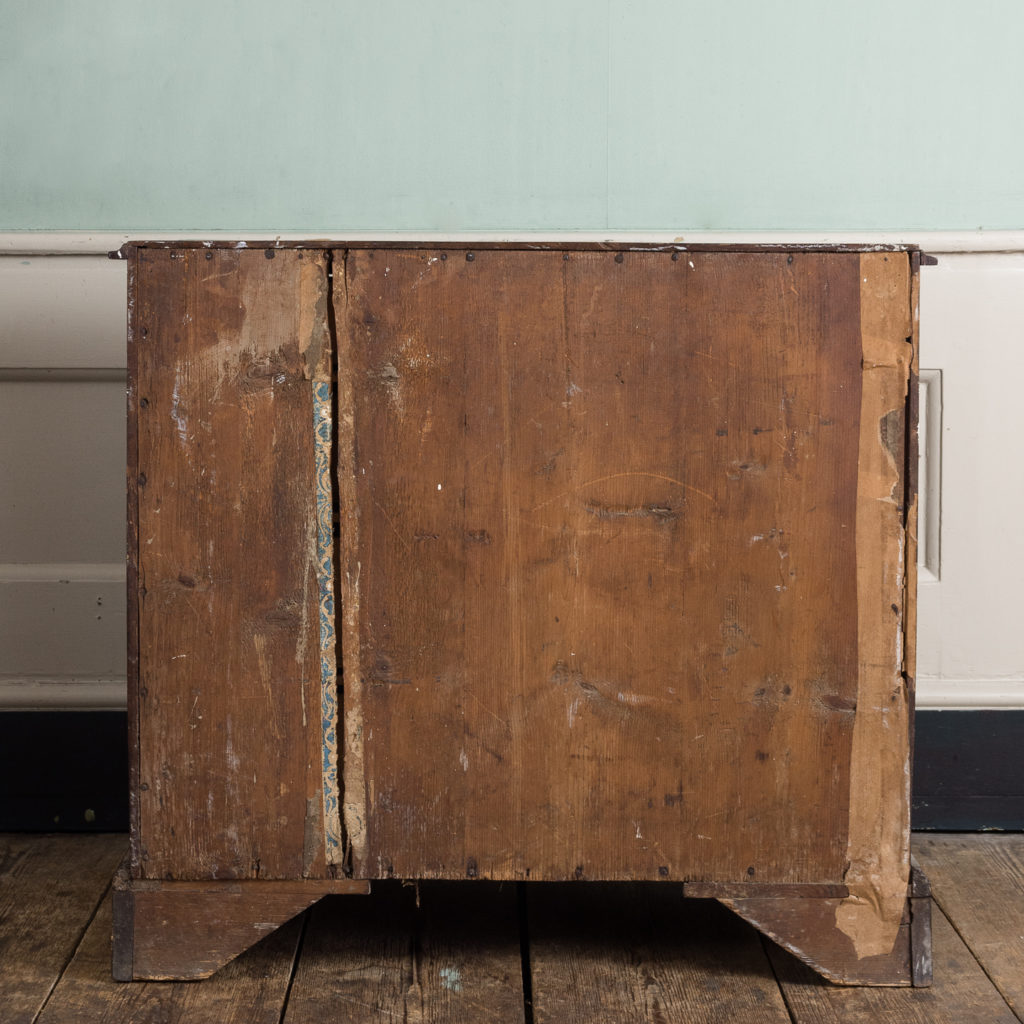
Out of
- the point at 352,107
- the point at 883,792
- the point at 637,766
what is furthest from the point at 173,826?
the point at 352,107

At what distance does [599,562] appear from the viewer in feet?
3.64

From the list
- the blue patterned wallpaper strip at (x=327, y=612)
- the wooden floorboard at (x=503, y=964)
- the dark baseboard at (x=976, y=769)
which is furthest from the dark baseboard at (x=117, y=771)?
the blue patterned wallpaper strip at (x=327, y=612)

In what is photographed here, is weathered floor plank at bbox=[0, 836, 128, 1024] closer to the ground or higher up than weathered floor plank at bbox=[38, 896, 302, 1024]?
higher up

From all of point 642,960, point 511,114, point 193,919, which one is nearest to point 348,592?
point 193,919

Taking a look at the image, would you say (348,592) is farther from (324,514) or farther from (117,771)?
(117,771)

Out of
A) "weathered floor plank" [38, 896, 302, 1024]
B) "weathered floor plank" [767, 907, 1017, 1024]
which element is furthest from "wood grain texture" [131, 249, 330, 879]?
"weathered floor plank" [767, 907, 1017, 1024]

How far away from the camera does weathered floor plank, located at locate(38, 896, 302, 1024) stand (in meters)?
1.09

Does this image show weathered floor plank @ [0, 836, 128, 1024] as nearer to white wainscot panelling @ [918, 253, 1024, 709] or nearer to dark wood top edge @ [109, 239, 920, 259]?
dark wood top edge @ [109, 239, 920, 259]

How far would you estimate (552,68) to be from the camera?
151 cm

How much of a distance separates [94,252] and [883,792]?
1340 mm

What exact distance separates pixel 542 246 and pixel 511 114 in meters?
0.54

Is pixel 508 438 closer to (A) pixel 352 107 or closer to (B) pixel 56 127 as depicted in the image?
(A) pixel 352 107

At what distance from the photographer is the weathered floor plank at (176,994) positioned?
109cm

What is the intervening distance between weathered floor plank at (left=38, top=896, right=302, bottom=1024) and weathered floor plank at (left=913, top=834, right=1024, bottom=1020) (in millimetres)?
845
